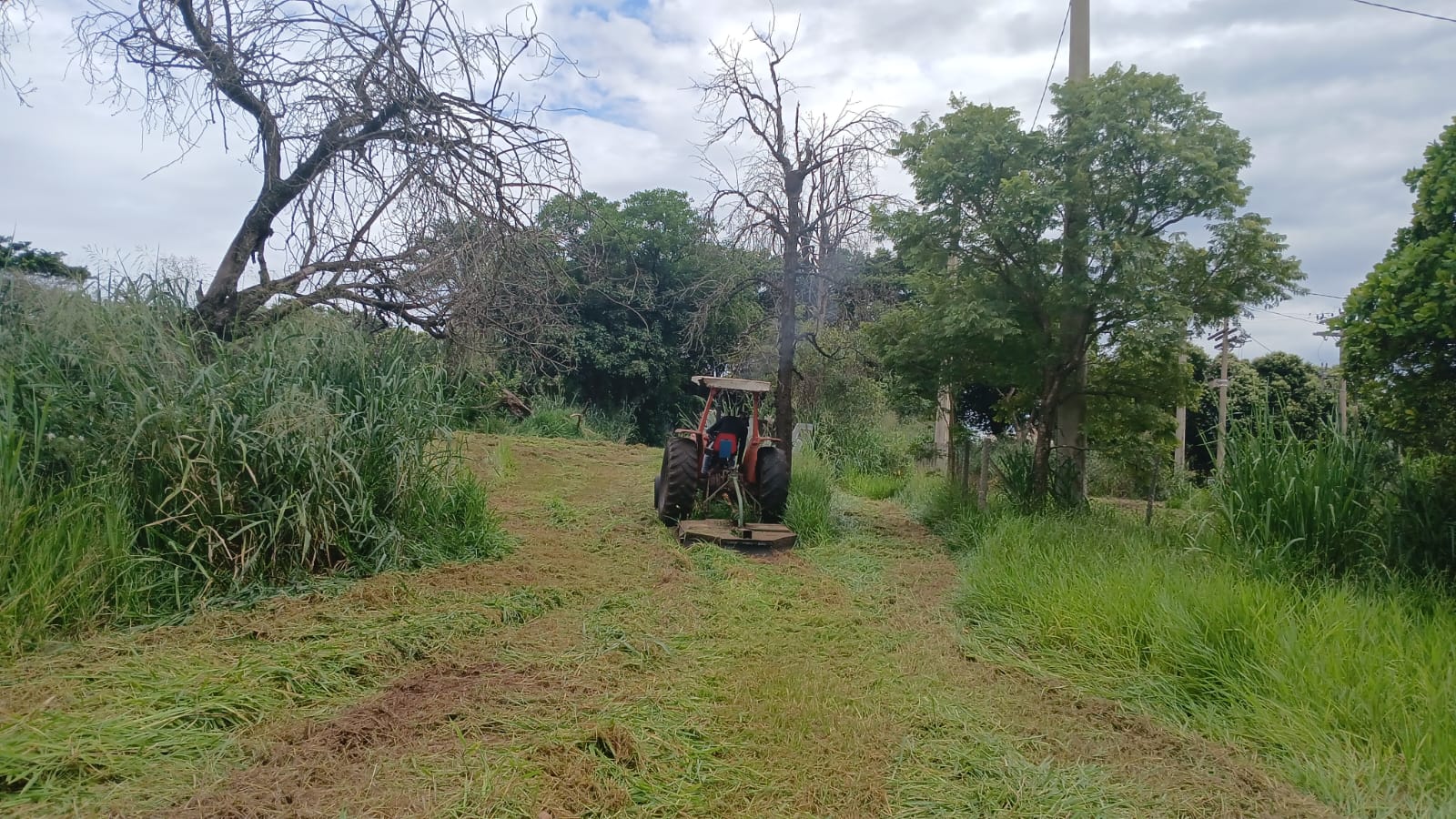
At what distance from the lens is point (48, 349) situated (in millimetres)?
4531

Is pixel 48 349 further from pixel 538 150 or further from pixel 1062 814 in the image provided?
pixel 1062 814

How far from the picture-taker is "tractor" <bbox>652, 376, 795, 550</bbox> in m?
7.02

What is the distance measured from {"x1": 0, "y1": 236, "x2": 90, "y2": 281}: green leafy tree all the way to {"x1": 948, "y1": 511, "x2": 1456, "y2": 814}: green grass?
610 cm

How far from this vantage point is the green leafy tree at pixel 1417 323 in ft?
12.8

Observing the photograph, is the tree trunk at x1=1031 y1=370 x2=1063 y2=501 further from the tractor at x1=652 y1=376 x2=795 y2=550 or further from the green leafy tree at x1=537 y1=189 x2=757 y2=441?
the green leafy tree at x1=537 y1=189 x2=757 y2=441

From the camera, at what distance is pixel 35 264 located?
6496 millimetres

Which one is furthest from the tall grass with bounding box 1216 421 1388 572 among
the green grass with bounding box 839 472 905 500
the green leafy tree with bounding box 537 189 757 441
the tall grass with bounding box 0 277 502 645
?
the green leafy tree with bounding box 537 189 757 441

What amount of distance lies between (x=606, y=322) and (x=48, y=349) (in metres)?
15.9

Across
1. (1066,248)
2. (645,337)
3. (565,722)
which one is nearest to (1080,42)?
(1066,248)

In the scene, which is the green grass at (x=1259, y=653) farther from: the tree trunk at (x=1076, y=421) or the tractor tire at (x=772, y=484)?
the tractor tire at (x=772, y=484)

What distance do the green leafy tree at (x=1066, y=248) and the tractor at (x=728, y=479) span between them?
1.48m

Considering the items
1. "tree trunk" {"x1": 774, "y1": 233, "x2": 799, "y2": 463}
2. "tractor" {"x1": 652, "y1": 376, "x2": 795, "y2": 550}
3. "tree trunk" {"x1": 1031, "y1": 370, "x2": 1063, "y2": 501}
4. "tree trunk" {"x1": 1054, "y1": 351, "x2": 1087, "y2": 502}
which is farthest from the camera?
"tree trunk" {"x1": 774, "y1": 233, "x2": 799, "y2": 463}

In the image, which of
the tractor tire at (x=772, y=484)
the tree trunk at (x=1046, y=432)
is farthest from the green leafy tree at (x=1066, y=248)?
the tractor tire at (x=772, y=484)

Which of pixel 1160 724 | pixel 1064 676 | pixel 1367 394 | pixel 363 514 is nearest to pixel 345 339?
pixel 363 514
